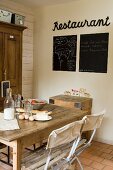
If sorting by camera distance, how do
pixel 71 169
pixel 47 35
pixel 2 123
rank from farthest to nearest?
1. pixel 47 35
2. pixel 71 169
3. pixel 2 123

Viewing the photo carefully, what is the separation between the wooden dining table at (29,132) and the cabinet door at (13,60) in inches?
51.0

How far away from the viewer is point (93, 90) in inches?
144

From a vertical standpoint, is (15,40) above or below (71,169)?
above

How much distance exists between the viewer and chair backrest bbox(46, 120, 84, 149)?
1633 millimetres

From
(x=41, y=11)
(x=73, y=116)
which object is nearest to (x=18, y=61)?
(x=41, y=11)

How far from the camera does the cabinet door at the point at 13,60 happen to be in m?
3.31

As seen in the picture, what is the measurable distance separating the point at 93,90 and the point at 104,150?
100 cm

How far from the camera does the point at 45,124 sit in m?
1.97

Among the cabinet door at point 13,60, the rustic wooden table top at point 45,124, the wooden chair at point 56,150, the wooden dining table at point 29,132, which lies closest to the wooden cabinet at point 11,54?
the cabinet door at point 13,60

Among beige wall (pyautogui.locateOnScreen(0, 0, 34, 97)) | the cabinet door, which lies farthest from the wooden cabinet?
beige wall (pyautogui.locateOnScreen(0, 0, 34, 97))

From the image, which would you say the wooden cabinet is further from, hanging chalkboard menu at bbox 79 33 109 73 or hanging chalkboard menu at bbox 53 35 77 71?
hanging chalkboard menu at bbox 79 33 109 73

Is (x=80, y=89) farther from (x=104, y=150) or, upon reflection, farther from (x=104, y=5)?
(x=104, y=5)

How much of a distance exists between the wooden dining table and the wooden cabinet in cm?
129

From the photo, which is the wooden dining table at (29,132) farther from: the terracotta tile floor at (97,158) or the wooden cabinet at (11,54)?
the wooden cabinet at (11,54)
